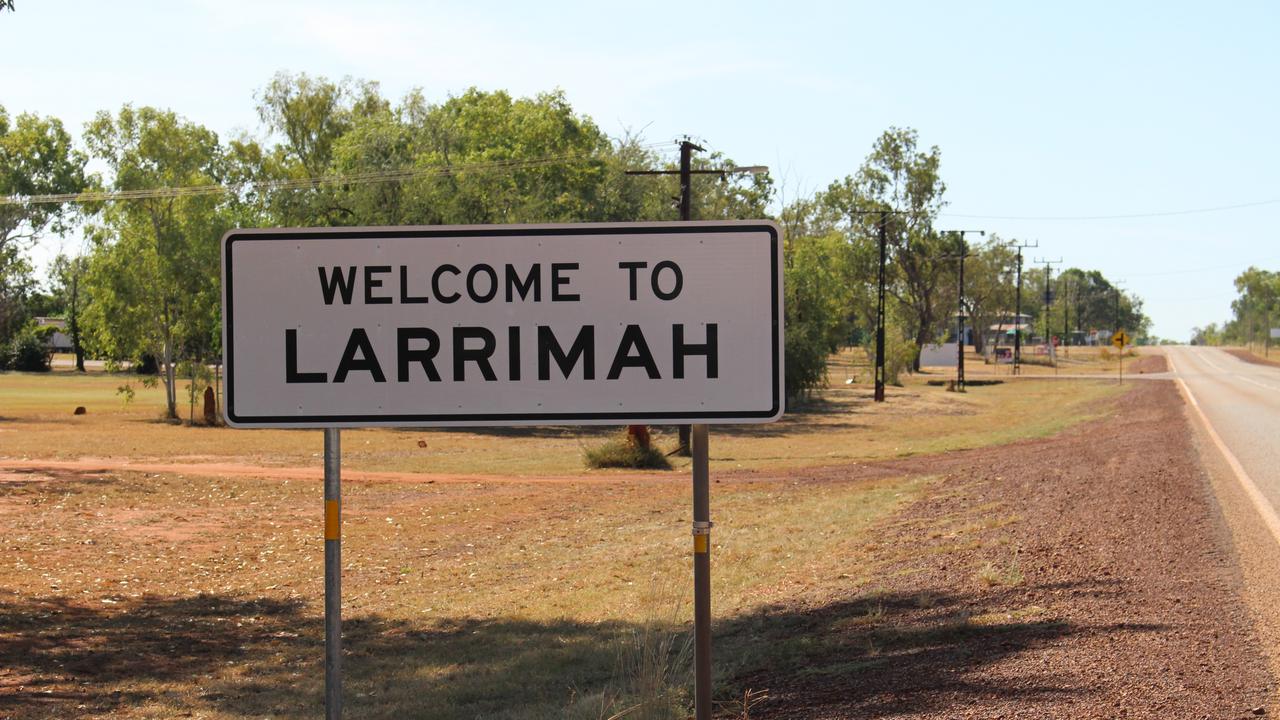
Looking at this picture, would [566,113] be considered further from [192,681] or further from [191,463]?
[192,681]

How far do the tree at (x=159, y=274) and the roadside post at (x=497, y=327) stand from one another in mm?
38447

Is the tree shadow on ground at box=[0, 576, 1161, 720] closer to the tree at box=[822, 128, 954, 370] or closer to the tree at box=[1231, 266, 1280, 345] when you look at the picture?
the tree at box=[822, 128, 954, 370]

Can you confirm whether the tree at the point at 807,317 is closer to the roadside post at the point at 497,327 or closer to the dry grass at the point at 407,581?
the dry grass at the point at 407,581

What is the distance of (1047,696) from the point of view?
5641mm

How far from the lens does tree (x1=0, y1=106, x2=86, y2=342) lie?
5703 centimetres

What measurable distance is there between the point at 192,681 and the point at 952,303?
99.8 metres

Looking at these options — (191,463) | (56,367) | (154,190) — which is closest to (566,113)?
(154,190)

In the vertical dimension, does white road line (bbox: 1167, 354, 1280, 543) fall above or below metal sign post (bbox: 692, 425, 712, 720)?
below

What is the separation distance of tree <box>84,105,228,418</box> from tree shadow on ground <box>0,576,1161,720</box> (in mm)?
31517

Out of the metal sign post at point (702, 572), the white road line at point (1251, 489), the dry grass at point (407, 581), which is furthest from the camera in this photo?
the white road line at point (1251, 489)

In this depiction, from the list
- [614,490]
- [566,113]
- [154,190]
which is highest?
[566,113]

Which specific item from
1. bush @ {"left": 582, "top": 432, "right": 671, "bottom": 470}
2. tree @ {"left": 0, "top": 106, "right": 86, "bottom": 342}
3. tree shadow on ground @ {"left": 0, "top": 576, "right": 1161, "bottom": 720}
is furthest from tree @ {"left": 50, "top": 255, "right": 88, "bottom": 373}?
tree shadow on ground @ {"left": 0, "top": 576, "right": 1161, "bottom": 720}

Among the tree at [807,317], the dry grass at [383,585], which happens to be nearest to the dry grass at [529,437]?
the tree at [807,317]

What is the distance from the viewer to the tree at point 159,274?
→ 4181 centimetres
